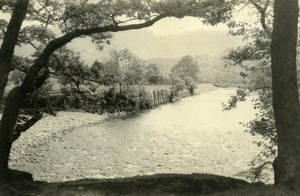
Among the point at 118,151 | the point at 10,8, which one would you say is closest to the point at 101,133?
the point at 118,151

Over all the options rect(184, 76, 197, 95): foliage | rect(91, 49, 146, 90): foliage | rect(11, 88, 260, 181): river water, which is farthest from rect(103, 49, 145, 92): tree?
rect(184, 76, 197, 95): foliage

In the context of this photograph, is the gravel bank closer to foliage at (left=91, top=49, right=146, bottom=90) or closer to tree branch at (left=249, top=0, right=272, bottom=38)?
foliage at (left=91, top=49, right=146, bottom=90)

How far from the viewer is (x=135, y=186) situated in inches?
435

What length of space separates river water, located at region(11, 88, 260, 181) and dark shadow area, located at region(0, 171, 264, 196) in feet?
17.0

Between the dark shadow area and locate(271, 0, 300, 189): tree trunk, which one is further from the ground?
locate(271, 0, 300, 189): tree trunk

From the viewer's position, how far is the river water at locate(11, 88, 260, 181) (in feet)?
59.5

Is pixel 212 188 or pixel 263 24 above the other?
pixel 263 24

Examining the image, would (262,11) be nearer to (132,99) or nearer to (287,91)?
(287,91)

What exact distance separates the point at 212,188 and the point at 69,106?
29005mm

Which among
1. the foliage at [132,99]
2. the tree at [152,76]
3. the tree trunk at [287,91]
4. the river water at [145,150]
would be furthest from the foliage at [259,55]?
→ the tree at [152,76]

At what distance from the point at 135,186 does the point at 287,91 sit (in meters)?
5.33

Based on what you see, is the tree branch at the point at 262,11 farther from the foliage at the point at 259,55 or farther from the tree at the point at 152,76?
the tree at the point at 152,76

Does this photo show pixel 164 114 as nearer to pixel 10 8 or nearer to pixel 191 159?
pixel 191 159

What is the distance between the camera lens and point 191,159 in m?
20.6
